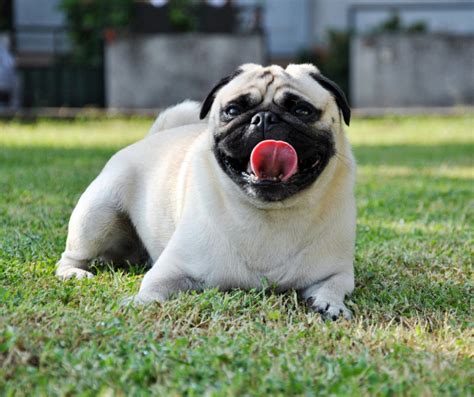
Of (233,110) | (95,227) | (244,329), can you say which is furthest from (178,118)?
(244,329)

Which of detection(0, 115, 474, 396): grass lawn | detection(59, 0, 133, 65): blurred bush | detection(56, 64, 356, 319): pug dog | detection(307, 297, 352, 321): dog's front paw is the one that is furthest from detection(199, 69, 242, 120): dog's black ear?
detection(59, 0, 133, 65): blurred bush

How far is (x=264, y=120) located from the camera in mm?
3383

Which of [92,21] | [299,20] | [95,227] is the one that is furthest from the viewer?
[299,20]

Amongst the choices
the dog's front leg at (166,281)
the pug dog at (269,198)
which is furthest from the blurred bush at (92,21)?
the dog's front leg at (166,281)

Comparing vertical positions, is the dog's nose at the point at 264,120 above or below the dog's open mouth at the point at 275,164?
above

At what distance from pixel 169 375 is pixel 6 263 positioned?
1.61m

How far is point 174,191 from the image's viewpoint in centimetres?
401

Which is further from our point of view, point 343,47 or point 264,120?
point 343,47

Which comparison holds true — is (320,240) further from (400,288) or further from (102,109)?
(102,109)

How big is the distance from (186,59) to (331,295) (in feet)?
38.7

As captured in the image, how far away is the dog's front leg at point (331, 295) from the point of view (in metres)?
A: 3.28

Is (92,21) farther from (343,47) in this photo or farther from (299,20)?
(299,20)

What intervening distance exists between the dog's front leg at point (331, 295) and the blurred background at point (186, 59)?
11219mm

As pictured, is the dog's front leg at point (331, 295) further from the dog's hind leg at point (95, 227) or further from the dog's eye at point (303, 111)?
the dog's hind leg at point (95, 227)
